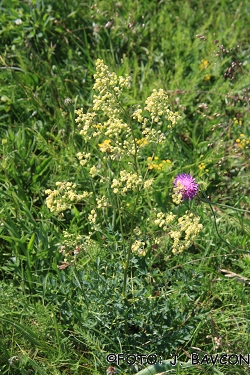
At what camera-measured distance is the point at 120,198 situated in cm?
288

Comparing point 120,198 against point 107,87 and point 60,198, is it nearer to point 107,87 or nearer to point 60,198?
point 60,198

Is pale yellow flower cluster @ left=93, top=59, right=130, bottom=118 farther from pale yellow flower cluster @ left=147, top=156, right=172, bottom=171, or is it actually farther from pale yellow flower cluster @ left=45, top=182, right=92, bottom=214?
pale yellow flower cluster @ left=147, top=156, right=172, bottom=171

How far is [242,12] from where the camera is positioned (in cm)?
405

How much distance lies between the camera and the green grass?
2.28 meters

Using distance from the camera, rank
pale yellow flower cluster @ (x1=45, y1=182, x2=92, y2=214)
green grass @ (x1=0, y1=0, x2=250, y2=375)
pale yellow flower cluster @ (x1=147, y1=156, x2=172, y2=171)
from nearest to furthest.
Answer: pale yellow flower cluster @ (x1=45, y1=182, x2=92, y2=214)
green grass @ (x1=0, y1=0, x2=250, y2=375)
pale yellow flower cluster @ (x1=147, y1=156, x2=172, y2=171)

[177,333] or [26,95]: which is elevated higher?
[26,95]

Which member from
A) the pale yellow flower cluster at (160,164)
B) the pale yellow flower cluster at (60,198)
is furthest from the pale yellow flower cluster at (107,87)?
the pale yellow flower cluster at (160,164)

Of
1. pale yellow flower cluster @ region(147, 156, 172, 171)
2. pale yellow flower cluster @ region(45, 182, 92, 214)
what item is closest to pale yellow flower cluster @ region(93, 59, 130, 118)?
pale yellow flower cluster @ region(45, 182, 92, 214)

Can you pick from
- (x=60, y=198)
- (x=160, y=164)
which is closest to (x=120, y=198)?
(x=160, y=164)

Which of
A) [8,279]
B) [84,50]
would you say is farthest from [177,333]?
[84,50]

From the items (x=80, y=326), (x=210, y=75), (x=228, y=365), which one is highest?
(x=210, y=75)

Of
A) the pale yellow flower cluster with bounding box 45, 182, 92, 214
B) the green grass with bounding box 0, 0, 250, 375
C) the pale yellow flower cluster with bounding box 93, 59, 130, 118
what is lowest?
the green grass with bounding box 0, 0, 250, 375

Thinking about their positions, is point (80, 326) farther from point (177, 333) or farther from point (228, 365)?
point (228, 365)

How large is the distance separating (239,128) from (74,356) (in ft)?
5.92
